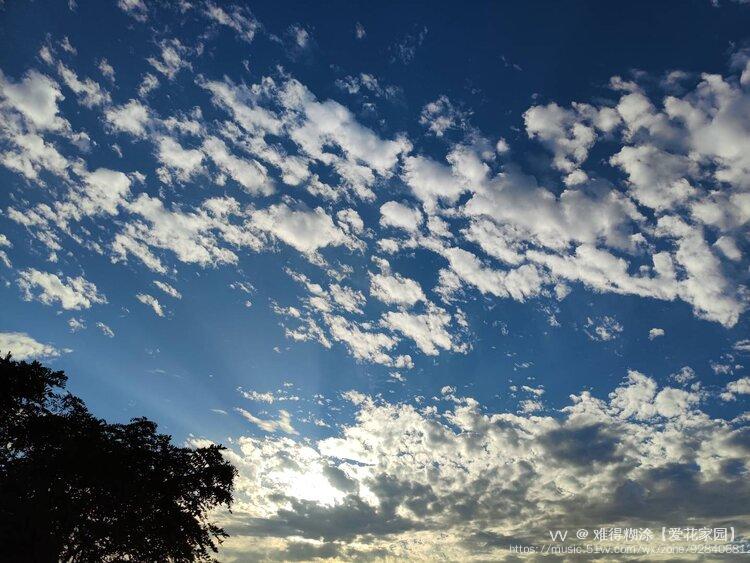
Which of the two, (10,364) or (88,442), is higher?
(10,364)

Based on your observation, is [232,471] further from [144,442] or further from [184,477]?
[144,442]

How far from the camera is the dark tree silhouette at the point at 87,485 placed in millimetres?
27453

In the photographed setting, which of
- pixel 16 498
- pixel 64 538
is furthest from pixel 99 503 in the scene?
pixel 16 498

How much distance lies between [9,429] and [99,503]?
7.04 meters

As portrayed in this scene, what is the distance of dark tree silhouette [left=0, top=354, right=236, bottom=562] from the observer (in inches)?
1081

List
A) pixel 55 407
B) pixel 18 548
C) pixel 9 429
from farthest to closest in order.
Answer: pixel 55 407 → pixel 9 429 → pixel 18 548

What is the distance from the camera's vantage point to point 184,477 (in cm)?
3130

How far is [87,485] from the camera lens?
95.8 ft

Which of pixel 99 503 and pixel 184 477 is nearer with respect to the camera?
pixel 99 503

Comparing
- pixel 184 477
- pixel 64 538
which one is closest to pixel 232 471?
pixel 184 477

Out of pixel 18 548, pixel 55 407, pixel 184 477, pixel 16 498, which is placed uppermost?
pixel 55 407

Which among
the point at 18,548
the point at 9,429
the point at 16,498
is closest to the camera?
the point at 18,548

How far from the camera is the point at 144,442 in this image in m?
32.0

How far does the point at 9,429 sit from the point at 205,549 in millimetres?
14230
